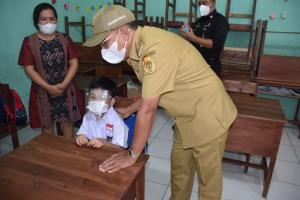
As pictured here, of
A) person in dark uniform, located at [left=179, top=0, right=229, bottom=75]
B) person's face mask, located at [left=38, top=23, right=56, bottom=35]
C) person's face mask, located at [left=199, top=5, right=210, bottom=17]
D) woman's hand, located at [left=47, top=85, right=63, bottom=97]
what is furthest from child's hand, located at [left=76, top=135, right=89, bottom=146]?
person's face mask, located at [left=199, top=5, right=210, bottom=17]

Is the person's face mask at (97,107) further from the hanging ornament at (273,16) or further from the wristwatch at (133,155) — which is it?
the hanging ornament at (273,16)

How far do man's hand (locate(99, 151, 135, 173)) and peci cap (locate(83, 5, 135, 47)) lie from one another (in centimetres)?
47

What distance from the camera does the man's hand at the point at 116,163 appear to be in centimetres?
107

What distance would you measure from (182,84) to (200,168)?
0.49 m

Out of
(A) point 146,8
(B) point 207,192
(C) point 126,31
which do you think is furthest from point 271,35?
(C) point 126,31

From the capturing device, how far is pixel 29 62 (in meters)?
1.94

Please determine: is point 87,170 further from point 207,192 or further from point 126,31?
point 207,192

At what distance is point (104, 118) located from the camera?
155 centimetres

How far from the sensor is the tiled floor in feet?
6.54

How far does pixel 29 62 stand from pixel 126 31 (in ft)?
3.76

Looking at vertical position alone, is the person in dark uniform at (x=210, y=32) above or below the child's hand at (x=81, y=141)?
above

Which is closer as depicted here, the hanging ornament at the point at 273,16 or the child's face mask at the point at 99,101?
the child's face mask at the point at 99,101

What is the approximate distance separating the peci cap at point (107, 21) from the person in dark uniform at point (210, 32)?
1.32 meters

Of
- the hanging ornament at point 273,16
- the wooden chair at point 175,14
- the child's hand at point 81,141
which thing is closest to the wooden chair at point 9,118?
the child's hand at point 81,141
